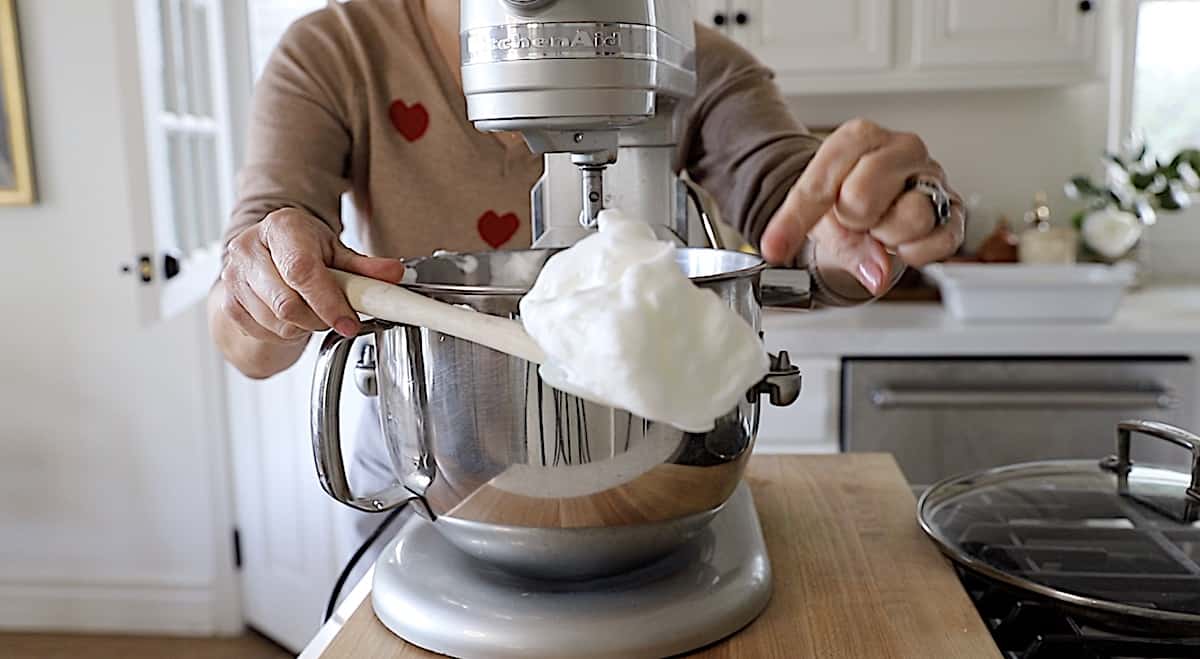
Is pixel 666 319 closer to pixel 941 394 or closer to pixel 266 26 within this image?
pixel 941 394

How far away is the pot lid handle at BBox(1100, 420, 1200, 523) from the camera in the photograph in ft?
2.48

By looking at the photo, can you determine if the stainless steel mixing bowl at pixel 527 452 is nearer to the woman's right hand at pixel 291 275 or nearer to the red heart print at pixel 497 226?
the woman's right hand at pixel 291 275

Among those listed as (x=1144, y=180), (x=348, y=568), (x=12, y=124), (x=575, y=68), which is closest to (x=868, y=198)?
(x=575, y=68)

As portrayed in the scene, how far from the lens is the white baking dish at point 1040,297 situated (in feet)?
6.38

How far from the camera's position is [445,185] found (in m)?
1.10

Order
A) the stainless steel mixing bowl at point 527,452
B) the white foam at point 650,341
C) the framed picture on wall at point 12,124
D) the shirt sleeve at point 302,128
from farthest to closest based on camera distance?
the framed picture on wall at point 12,124 → the shirt sleeve at point 302,128 → the stainless steel mixing bowl at point 527,452 → the white foam at point 650,341

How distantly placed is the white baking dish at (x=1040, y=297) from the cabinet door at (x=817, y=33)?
50 centimetres

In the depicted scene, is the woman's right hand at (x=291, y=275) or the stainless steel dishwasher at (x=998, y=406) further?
the stainless steel dishwasher at (x=998, y=406)

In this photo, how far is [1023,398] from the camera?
1921 mm

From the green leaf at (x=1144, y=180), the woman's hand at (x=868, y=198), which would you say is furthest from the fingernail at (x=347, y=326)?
the green leaf at (x=1144, y=180)

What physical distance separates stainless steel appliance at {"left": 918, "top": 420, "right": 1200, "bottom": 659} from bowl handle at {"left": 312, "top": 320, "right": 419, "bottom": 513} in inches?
14.6

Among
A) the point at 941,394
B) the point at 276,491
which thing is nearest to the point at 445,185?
the point at 941,394

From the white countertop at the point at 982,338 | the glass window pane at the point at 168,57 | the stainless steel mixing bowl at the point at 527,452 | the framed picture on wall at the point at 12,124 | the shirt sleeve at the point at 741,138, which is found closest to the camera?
the stainless steel mixing bowl at the point at 527,452

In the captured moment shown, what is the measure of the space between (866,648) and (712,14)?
177cm
